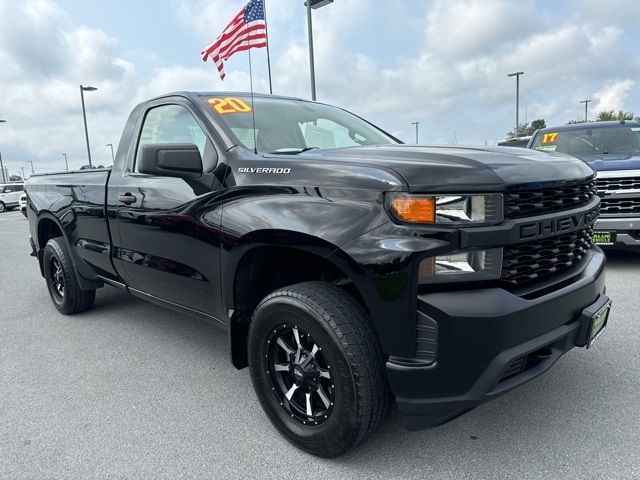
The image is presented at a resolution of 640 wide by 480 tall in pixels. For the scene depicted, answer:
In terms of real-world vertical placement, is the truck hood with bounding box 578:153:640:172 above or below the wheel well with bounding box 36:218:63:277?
above

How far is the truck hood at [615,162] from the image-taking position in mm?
5320

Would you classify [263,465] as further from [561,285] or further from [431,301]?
[561,285]

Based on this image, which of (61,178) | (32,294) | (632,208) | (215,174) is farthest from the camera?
(32,294)

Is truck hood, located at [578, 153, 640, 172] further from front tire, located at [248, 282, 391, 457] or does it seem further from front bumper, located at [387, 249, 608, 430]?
front tire, located at [248, 282, 391, 457]

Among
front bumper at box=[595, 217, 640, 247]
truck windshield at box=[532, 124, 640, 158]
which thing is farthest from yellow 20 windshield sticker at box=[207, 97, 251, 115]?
truck windshield at box=[532, 124, 640, 158]

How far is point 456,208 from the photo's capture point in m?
1.94

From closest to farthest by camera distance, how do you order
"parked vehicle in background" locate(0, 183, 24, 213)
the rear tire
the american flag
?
the rear tire
the american flag
"parked vehicle in background" locate(0, 183, 24, 213)

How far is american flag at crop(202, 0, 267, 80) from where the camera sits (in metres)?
6.36

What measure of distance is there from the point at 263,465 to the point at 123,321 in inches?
107

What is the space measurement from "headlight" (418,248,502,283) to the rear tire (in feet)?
12.1

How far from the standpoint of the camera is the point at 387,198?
1.97m

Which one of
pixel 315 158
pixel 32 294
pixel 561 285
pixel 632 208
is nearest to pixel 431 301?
pixel 561 285

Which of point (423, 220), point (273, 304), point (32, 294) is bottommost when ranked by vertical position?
point (32, 294)

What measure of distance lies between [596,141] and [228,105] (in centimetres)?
573
